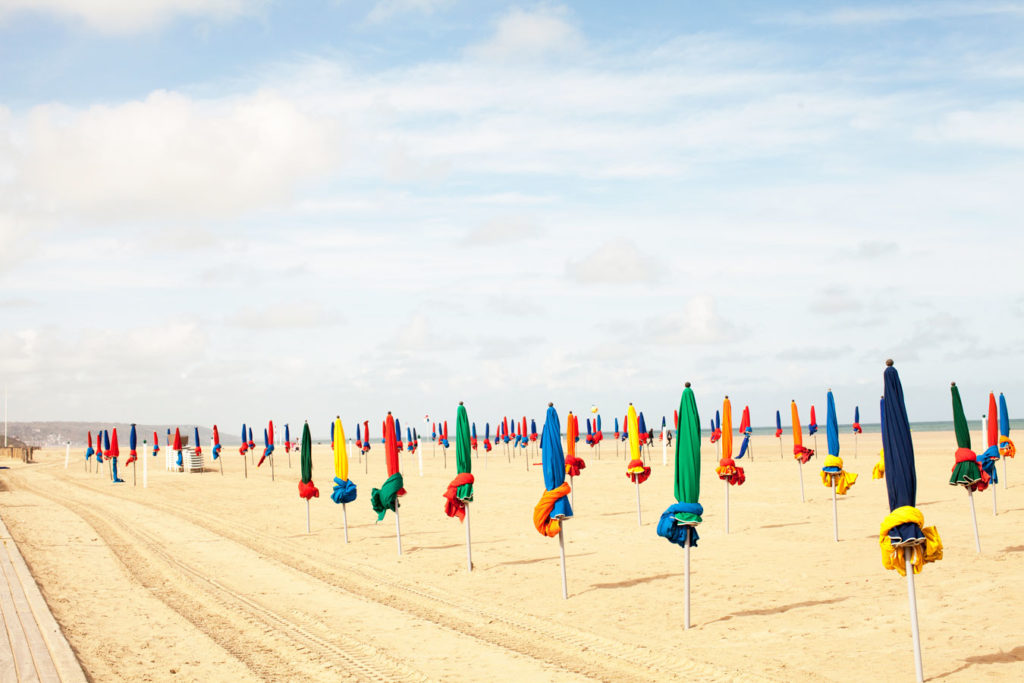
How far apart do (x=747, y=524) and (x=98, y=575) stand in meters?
15.6

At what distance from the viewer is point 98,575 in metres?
16.8

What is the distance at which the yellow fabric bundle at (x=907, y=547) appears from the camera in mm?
8789

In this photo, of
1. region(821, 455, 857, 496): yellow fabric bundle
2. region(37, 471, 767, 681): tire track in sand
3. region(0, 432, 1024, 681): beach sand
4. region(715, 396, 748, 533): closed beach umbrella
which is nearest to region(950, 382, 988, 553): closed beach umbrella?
region(0, 432, 1024, 681): beach sand

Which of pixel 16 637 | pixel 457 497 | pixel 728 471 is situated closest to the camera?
pixel 16 637

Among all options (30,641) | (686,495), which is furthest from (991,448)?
(30,641)

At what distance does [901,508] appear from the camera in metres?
8.92

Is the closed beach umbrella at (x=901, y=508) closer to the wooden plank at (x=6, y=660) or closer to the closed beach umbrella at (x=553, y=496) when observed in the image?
the closed beach umbrella at (x=553, y=496)

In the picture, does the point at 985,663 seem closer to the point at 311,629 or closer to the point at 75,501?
the point at 311,629

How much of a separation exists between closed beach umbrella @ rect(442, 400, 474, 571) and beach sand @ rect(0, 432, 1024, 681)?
127cm

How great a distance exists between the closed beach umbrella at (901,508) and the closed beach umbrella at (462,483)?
8.61 meters

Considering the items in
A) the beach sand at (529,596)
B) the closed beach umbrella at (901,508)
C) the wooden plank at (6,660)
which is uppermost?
the closed beach umbrella at (901,508)

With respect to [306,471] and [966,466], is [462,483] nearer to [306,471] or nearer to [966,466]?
[306,471]

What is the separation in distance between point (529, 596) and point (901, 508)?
7.06 m

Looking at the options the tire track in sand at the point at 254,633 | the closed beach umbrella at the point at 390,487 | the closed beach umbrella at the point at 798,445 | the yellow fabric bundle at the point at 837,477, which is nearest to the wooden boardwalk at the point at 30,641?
the tire track in sand at the point at 254,633
